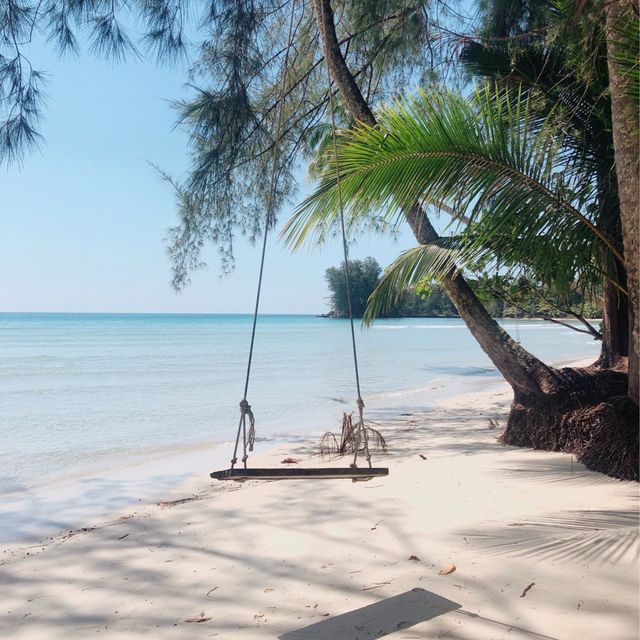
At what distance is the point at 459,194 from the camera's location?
374 cm

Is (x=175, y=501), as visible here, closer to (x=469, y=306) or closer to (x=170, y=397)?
→ (x=469, y=306)

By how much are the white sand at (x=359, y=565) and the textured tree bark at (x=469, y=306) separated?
3.09 ft

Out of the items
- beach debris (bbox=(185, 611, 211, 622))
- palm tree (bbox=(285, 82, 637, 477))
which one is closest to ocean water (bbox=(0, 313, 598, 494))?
palm tree (bbox=(285, 82, 637, 477))

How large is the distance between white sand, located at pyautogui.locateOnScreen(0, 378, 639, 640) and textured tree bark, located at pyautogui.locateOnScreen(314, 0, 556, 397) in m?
0.94

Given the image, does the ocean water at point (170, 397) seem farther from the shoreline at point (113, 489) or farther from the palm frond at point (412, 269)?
the palm frond at point (412, 269)

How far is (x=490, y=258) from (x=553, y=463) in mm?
1430

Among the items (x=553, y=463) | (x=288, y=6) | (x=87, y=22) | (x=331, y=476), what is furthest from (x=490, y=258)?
(x=288, y=6)

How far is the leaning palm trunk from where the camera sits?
12.8 feet

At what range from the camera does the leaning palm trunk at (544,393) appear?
12.8ft

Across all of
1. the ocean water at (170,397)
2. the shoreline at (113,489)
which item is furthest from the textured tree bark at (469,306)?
the shoreline at (113,489)

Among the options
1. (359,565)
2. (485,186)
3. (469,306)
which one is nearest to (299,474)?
(359,565)

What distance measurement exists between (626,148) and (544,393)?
2.09 metres

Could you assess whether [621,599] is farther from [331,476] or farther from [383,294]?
[383,294]

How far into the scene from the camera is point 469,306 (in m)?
5.20
